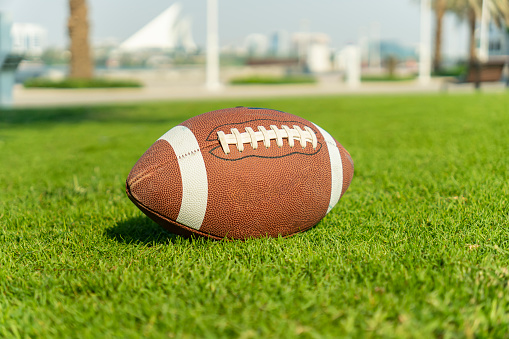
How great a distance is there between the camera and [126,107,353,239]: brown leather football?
2840mm

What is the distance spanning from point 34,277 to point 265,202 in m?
1.21

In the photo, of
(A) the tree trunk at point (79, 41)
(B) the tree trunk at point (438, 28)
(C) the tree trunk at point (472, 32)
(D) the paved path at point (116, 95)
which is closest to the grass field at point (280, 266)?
(D) the paved path at point (116, 95)

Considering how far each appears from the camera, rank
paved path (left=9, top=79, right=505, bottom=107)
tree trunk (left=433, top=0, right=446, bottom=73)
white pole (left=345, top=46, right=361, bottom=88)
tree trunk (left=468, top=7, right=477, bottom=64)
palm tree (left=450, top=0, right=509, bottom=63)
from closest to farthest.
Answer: paved path (left=9, top=79, right=505, bottom=107)
white pole (left=345, top=46, right=361, bottom=88)
palm tree (left=450, top=0, right=509, bottom=63)
tree trunk (left=433, top=0, right=446, bottom=73)
tree trunk (left=468, top=7, right=477, bottom=64)

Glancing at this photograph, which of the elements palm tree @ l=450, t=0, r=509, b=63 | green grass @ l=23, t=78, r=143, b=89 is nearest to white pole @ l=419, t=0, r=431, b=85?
palm tree @ l=450, t=0, r=509, b=63

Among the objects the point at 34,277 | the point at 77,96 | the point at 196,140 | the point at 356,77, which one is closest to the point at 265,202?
the point at 196,140

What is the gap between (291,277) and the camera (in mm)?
2463

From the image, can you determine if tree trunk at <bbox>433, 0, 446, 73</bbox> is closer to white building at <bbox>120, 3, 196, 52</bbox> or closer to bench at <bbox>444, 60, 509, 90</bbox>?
white building at <bbox>120, 3, 196, 52</bbox>

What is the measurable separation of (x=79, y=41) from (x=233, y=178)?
832 inches

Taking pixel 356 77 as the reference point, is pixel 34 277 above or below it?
below

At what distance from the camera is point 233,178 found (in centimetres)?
287

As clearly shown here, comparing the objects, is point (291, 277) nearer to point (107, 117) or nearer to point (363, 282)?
point (363, 282)

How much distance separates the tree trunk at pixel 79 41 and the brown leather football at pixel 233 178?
20.3 metres

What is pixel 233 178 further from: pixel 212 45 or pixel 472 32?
pixel 472 32

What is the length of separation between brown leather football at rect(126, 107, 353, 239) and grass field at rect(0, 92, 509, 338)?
135mm
